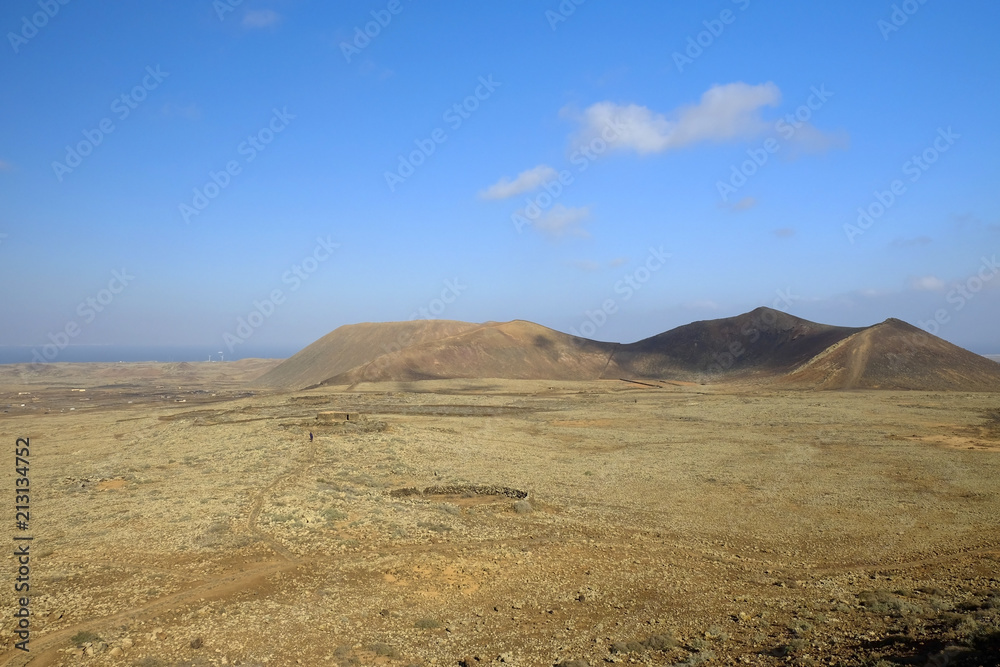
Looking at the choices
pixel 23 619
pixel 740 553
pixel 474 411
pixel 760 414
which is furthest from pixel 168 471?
pixel 760 414

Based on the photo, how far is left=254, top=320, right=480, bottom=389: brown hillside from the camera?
295 feet

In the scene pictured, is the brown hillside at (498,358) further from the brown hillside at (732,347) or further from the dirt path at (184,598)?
the dirt path at (184,598)

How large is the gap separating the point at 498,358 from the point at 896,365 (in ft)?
141

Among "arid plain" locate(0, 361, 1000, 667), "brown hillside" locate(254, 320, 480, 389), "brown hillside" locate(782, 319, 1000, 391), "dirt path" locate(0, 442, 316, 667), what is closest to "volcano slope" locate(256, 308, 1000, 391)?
"brown hillside" locate(782, 319, 1000, 391)

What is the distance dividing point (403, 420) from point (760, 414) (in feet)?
72.7

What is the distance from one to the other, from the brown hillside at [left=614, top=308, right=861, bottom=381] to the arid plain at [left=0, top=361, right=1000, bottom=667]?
41.5 metres

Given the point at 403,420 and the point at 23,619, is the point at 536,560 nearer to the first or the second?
the point at 23,619

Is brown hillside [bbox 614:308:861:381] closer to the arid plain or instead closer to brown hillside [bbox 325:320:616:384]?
brown hillside [bbox 325:320:616:384]

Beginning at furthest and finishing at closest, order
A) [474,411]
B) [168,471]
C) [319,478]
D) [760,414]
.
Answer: [474,411]
[760,414]
[168,471]
[319,478]

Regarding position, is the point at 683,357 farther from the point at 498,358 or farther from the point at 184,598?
the point at 184,598

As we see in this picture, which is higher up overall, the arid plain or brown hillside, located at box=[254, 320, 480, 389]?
brown hillside, located at box=[254, 320, 480, 389]

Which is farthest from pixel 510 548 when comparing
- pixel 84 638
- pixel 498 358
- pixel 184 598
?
pixel 498 358

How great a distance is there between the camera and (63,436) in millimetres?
30938

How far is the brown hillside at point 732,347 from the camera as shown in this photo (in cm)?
6994
